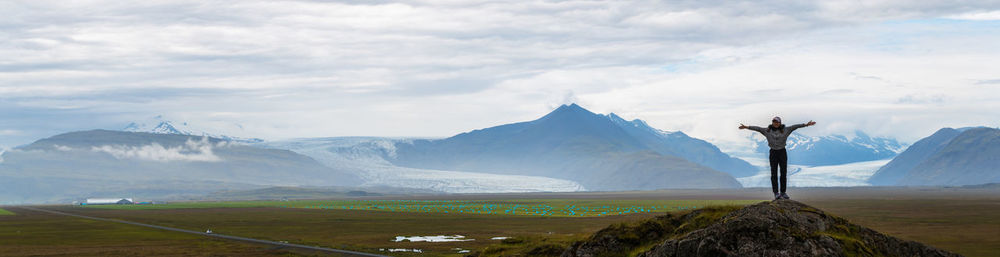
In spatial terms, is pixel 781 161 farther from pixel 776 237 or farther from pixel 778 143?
pixel 776 237

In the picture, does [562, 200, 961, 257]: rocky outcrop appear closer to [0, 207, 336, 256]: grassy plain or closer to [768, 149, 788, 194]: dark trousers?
[768, 149, 788, 194]: dark trousers

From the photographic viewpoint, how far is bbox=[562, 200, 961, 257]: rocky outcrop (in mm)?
28562

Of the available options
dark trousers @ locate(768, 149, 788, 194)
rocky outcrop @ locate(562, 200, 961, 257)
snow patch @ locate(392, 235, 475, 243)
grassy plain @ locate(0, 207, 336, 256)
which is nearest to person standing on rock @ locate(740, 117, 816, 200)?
dark trousers @ locate(768, 149, 788, 194)

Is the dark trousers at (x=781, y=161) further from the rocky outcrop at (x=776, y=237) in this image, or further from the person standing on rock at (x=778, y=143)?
the rocky outcrop at (x=776, y=237)

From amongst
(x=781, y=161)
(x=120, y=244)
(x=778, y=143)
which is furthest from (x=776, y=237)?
(x=120, y=244)

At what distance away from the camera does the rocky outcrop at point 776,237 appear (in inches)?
1125

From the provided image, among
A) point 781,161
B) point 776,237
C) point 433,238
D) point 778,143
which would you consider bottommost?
point 433,238

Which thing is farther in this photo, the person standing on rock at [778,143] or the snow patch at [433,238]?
the snow patch at [433,238]

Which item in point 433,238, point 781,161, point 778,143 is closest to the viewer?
point 778,143

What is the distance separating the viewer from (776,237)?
94.0 ft

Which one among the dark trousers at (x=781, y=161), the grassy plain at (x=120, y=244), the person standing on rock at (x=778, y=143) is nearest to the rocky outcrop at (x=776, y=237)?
the dark trousers at (x=781, y=161)

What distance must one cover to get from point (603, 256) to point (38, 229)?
12298 cm

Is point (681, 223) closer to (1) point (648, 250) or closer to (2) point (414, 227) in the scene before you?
(1) point (648, 250)

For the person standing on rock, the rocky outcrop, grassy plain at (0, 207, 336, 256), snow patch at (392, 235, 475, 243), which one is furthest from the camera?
snow patch at (392, 235, 475, 243)
